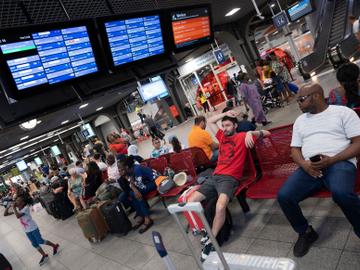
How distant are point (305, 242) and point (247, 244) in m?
0.75

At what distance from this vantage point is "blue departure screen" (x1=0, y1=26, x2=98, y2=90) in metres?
3.24

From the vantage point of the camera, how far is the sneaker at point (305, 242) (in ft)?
8.95

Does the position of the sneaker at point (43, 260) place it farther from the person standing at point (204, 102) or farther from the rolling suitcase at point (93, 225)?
the person standing at point (204, 102)

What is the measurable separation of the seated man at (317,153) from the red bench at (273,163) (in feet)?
1.55

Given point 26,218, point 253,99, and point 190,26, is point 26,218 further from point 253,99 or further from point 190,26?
point 253,99

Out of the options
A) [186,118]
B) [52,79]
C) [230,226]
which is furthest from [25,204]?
[186,118]

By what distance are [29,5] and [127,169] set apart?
3.19m

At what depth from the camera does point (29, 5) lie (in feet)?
15.4

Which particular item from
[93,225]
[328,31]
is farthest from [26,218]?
[328,31]

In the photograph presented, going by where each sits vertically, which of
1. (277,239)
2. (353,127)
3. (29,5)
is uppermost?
(29,5)

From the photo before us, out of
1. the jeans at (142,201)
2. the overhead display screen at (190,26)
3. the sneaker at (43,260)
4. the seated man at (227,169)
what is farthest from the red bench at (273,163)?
the sneaker at (43,260)

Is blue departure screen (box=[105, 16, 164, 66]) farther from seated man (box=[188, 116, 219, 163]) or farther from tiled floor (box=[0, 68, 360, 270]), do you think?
tiled floor (box=[0, 68, 360, 270])

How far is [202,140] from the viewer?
212 inches

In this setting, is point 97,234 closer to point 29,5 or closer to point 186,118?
point 29,5
